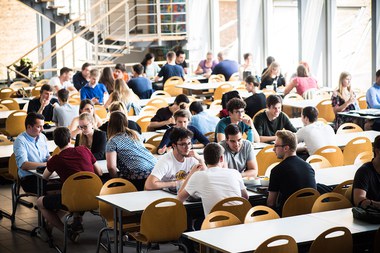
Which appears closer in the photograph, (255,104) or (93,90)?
(255,104)

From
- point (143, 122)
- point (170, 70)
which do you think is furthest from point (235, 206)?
point (170, 70)

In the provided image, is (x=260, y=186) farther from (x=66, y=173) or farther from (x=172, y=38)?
(x=172, y=38)

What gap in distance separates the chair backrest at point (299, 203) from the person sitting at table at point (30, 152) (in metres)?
2.78

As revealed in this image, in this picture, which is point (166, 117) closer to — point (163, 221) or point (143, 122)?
point (143, 122)

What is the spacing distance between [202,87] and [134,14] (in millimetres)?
7182

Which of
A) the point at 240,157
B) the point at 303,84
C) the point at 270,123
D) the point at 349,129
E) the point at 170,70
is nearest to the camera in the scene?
the point at 240,157

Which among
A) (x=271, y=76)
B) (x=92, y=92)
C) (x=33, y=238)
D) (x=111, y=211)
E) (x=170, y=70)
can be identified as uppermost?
(x=170, y=70)

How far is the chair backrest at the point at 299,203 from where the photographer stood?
5.94m

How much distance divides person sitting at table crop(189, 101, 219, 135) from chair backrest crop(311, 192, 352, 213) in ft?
11.2

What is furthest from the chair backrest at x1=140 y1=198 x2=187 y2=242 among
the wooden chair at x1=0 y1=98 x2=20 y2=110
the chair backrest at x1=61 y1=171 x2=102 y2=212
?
the wooden chair at x1=0 y1=98 x2=20 y2=110

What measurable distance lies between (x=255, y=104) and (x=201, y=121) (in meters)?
1.77

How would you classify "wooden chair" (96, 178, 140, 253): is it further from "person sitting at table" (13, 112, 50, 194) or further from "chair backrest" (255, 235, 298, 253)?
"chair backrest" (255, 235, 298, 253)

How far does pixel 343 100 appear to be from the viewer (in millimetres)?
11094

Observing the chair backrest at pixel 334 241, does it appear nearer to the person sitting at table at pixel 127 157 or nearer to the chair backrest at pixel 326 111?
the person sitting at table at pixel 127 157
